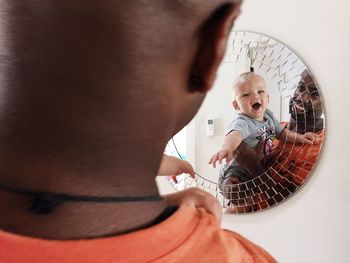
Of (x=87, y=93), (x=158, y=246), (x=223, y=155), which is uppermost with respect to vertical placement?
(x=87, y=93)

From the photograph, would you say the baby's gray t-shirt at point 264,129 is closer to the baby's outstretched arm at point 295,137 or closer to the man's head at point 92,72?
the baby's outstretched arm at point 295,137

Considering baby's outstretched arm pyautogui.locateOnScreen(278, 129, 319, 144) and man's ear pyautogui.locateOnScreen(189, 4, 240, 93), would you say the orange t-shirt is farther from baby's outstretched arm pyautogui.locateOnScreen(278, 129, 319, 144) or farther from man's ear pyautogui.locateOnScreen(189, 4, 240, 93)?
baby's outstretched arm pyautogui.locateOnScreen(278, 129, 319, 144)

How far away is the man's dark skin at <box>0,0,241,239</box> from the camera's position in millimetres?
303

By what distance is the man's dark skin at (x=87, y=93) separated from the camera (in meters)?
0.30

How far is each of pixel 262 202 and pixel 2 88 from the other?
128cm

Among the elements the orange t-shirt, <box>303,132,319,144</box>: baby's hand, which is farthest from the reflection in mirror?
the orange t-shirt

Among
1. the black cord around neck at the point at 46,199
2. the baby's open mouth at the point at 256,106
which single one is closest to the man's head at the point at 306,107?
the baby's open mouth at the point at 256,106

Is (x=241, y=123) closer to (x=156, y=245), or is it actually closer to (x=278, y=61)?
(x=278, y=61)

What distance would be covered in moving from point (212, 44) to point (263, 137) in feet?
3.78

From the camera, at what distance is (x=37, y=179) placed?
0.32 meters

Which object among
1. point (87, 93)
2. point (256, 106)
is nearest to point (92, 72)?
point (87, 93)

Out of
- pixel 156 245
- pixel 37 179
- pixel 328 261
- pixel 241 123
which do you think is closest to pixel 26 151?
pixel 37 179

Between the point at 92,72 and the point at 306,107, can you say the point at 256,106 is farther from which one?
the point at 92,72

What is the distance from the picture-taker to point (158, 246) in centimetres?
35
